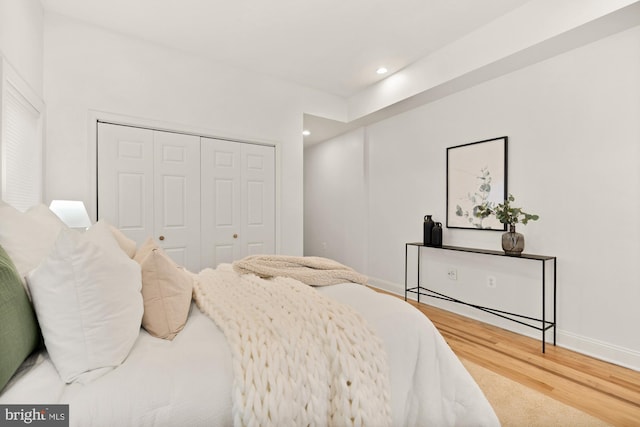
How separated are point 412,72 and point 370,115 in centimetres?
82

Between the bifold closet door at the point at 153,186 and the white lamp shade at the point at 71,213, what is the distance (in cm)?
52

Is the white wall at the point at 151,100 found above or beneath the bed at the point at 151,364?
above

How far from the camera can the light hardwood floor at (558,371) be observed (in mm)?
1761

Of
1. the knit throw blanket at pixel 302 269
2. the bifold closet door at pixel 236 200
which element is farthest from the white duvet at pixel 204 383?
the bifold closet door at pixel 236 200

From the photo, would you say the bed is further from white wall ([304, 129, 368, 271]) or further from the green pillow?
white wall ([304, 129, 368, 271])

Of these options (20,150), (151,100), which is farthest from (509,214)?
(20,150)

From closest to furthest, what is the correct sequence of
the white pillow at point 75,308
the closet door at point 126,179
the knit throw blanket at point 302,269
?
the white pillow at point 75,308 → the knit throw blanket at point 302,269 → the closet door at point 126,179

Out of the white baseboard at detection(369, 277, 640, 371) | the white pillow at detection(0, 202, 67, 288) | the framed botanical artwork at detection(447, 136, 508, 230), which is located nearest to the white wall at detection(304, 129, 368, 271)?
the framed botanical artwork at detection(447, 136, 508, 230)

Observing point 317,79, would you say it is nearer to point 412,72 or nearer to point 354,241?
point 412,72

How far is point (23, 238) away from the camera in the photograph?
1048 millimetres

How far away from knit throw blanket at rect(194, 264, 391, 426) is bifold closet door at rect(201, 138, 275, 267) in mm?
2206

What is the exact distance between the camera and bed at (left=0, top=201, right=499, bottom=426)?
2.69 ft

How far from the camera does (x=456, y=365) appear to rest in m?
1.29

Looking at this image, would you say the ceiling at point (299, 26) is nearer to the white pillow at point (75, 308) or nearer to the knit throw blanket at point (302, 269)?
the knit throw blanket at point (302, 269)
